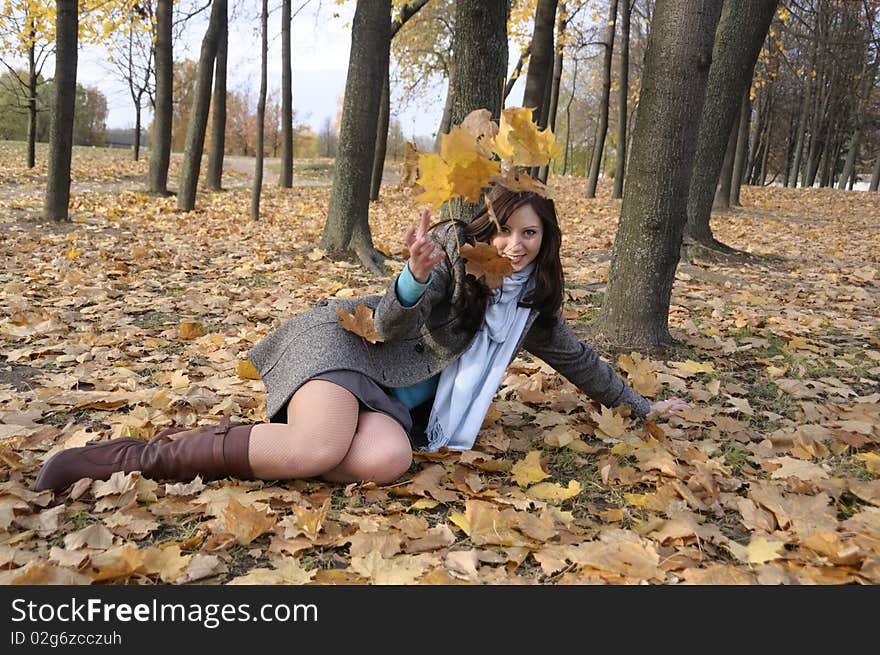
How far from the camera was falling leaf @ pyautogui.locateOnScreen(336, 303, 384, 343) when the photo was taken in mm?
2487

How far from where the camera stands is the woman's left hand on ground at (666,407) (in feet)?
9.97

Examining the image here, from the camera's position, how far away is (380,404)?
2.52 metres

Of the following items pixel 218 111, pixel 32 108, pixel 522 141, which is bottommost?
pixel 522 141

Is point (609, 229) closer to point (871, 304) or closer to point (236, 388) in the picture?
point (871, 304)

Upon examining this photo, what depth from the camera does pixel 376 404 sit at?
2510 millimetres

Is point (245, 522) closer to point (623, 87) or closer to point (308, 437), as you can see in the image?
point (308, 437)

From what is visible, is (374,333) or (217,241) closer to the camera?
(374,333)

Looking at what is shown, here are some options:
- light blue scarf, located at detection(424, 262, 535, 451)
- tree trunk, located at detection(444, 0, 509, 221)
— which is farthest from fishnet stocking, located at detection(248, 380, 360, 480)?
tree trunk, located at detection(444, 0, 509, 221)

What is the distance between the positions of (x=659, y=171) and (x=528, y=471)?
6.33 feet

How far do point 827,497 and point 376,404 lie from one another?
1545mm

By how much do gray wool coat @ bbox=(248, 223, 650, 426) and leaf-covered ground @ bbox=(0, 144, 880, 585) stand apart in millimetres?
370

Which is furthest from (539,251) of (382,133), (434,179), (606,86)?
(606,86)

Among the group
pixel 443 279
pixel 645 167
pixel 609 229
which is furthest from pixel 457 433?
pixel 609 229
